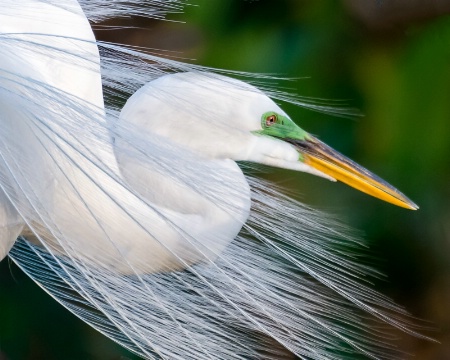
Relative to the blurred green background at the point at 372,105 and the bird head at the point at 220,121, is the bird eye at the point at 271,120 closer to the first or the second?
the bird head at the point at 220,121

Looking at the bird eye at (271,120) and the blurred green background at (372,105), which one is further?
the blurred green background at (372,105)

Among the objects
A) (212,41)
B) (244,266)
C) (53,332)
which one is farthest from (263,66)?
(244,266)

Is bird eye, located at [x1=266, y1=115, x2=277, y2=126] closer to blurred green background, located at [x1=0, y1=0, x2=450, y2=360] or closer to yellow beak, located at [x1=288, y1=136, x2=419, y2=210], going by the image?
yellow beak, located at [x1=288, y1=136, x2=419, y2=210]

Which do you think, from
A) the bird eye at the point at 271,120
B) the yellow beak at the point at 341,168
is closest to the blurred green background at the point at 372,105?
the yellow beak at the point at 341,168

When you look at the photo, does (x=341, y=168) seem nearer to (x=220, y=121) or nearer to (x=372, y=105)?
(x=220, y=121)

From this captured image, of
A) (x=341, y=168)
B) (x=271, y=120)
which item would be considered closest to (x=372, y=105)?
(x=341, y=168)

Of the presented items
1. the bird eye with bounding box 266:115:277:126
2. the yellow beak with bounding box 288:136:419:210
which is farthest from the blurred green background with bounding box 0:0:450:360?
the bird eye with bounding box 266:115:277:126

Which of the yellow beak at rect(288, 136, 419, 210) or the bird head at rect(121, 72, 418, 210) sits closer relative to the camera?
the bird head at rect(121, 72, 418, 210)
